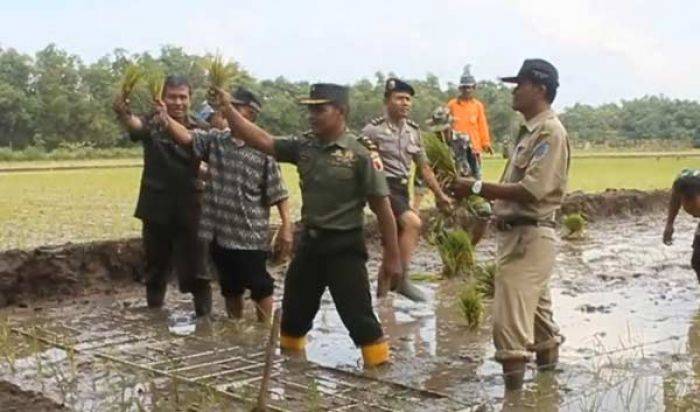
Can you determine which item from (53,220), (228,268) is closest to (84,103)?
(53,220)

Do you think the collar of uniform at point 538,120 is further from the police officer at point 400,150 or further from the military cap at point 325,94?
the police officer at point 400,150

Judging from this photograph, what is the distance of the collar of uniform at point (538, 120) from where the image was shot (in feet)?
16.7

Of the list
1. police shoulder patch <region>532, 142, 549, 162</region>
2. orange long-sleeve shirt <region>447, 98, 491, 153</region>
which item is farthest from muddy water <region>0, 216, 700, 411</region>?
orange long-sleeve shirt <region>447, 98, 491, 153</region>

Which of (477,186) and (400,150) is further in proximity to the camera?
(400,150)

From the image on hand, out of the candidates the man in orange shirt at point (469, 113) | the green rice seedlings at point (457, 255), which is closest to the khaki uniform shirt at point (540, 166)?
the green rice seedlings at point (457, 255)

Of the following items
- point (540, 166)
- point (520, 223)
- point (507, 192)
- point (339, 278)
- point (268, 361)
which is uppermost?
point (540, 166)

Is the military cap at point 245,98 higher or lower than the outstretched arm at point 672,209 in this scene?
higher

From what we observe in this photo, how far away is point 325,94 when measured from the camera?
5.47 metres

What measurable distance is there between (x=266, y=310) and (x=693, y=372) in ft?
9.37

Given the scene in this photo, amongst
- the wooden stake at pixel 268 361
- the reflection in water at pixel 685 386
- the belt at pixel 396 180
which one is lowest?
the reflection in water at pixel 685 386

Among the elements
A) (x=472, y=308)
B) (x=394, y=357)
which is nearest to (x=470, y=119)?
(x=472, y=308)

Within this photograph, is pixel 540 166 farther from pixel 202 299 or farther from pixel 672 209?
pixel 202 299

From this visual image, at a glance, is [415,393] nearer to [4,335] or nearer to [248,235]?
[248,235]

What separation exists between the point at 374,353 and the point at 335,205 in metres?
0.88
